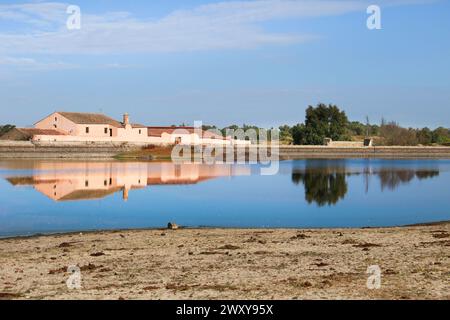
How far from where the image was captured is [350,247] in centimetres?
1354

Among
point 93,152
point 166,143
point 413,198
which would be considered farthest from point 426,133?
point 413,198

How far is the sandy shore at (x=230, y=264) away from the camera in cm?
915

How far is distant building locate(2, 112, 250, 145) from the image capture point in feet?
291

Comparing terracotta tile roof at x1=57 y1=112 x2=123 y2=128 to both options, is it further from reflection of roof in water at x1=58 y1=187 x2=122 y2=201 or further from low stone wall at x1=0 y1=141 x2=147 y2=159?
reflection of roof in water at x1=58 y1=187 x2=122 y2=201

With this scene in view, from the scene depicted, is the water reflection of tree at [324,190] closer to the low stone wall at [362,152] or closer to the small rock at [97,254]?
the small rock at [97,254]

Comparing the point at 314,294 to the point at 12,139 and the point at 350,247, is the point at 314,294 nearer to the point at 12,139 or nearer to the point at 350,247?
the point at 350,247

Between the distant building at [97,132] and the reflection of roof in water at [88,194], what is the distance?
188 ft

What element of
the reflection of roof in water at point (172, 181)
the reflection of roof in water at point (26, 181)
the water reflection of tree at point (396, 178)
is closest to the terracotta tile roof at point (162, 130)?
the water reflection of tree at point (396, 178)

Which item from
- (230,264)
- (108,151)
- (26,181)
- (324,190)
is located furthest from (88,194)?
(108,151)

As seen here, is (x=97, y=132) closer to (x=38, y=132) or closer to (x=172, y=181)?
(x=38, y=132)

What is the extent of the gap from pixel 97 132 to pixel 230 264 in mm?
84700

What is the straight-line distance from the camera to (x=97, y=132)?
93.7 m

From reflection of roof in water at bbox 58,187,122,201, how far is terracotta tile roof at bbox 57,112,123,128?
205 feet

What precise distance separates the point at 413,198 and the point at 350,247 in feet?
57.2
